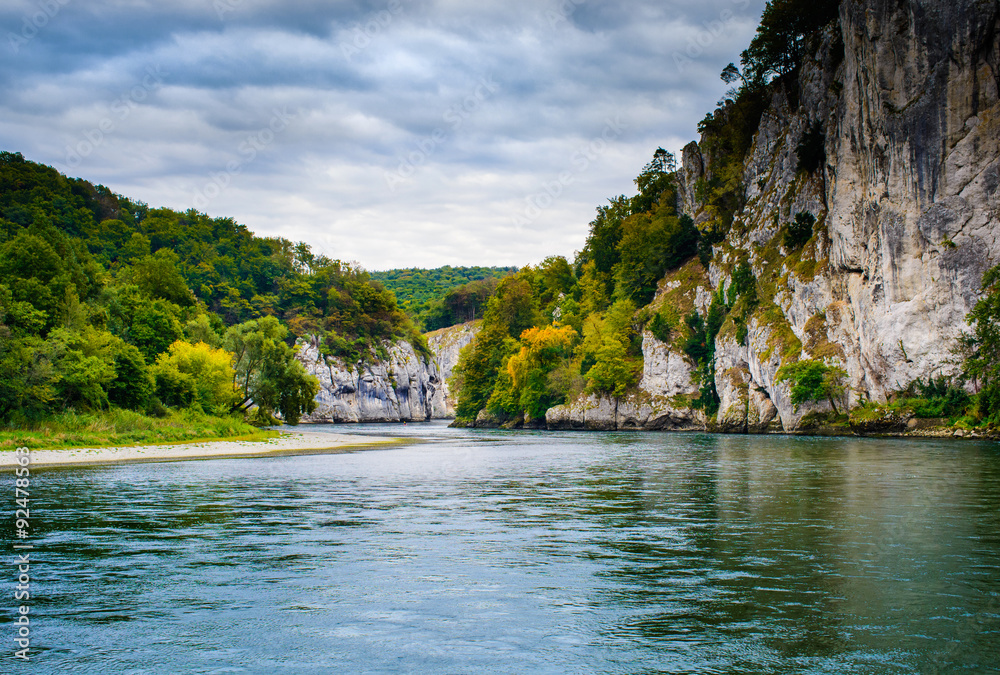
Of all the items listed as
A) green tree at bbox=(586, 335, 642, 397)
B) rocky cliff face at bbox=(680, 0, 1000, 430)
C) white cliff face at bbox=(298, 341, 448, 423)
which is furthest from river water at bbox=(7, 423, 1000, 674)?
white cliff face at bbox=(298, 341, 448, 423)

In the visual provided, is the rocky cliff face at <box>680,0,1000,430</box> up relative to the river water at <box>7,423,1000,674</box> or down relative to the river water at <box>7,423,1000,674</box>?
up

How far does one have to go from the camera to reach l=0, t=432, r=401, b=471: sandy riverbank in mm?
36031

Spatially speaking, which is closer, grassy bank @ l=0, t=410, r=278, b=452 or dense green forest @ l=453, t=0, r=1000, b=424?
grassy bank @ l=0, t=410, r=278, b=452

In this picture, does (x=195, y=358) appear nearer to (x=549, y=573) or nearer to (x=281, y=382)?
(x=281, y=382)

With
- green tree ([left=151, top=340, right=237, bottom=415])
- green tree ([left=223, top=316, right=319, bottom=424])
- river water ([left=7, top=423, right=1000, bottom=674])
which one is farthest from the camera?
green tree ([left=223, top=316, right=319, bottom=424])

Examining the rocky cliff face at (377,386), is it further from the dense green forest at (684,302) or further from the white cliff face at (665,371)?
the white cliff face at (665,371)

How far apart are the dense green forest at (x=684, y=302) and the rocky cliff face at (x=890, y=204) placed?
1.28 m

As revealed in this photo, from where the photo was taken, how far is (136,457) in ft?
131

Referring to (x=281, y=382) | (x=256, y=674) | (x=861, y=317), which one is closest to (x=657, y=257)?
(x=861, y=317)

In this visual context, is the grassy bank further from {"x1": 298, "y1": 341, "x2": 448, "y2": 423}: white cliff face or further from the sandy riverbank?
{"x1": 298, "y1": 341, "x2": 448, "y2": 423}: white cliff face

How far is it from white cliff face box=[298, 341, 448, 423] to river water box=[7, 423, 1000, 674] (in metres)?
119

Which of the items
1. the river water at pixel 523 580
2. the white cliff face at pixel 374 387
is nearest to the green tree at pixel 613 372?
the river water at pixel 523 580

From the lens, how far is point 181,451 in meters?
44.3

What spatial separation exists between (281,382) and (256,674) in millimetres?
64340
